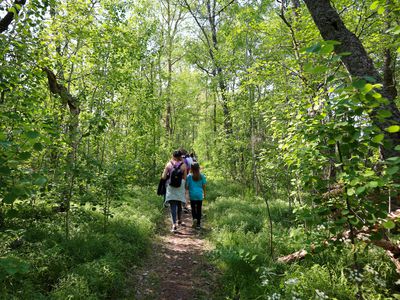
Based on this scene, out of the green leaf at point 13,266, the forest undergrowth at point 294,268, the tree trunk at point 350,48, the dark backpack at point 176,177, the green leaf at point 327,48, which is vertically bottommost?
the forest undergrowth at point 294,268

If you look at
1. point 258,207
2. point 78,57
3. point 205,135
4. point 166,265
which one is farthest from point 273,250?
point 205,135

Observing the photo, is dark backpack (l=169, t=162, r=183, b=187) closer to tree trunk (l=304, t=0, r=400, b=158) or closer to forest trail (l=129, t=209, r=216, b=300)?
forest trail (l=129, t=209, r=216, b=300)

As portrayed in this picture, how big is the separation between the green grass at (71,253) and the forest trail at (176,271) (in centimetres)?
31

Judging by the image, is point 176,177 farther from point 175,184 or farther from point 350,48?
point 350,48

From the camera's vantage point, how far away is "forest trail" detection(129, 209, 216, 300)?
14.9ft

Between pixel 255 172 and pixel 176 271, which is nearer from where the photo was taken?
pixel 176 271

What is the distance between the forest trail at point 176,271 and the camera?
4.54 meters

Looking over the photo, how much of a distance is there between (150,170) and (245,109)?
20.4 ft

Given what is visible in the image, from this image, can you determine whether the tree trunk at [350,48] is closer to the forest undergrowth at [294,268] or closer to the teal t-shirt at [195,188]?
the forest undergrowth at [294,268]

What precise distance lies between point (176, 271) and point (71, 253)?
2048 mm

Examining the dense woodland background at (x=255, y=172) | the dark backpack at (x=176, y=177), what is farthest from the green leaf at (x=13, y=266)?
the dark backpack at (x=176, y=177)

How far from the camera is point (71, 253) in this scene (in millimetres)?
4957

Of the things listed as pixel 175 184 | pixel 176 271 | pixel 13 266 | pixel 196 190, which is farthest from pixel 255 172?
pixel 13 266

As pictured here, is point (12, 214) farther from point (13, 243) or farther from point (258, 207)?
point (258, 207)
